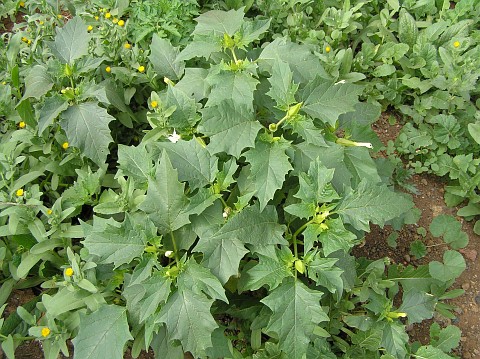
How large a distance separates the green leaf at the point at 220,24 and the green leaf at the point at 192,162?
0.76 metres

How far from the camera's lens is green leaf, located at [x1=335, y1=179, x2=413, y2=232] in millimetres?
2301

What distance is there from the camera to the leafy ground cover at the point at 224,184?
2.28 m

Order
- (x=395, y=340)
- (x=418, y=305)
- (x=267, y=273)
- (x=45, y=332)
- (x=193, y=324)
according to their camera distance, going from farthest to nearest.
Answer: (x=418, y=305) < (x=395, y=340) < (x=45, y=332) < (x=267, y=273) < (x=193, y=324)

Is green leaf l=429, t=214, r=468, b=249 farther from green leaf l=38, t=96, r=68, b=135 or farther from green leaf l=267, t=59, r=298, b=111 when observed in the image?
green leaf l=38, t=96, r=68, b=135

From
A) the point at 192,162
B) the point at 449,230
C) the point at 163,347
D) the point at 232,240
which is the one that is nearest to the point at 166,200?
the point at 192,162

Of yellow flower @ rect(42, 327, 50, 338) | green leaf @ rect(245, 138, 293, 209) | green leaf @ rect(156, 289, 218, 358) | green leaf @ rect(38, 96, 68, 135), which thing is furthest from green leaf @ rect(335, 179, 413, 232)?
green leaf @ rect(38, 96, 68, 135)

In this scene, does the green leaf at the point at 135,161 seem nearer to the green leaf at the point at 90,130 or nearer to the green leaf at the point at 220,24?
the green leaf at the point at 90,130

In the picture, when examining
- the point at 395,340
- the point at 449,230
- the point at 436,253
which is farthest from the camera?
the point at 436,253

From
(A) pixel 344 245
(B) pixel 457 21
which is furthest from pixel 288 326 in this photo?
(B) pixel 457 21

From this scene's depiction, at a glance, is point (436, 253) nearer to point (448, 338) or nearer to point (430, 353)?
point (448, 338)

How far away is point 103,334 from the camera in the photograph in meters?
2.32

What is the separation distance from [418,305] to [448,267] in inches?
15.9

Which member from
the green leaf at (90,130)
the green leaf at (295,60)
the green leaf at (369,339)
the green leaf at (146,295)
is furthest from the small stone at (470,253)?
the green leaf at (90,130)

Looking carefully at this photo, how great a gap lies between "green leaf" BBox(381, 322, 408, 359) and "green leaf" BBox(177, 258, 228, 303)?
3.60 ft
